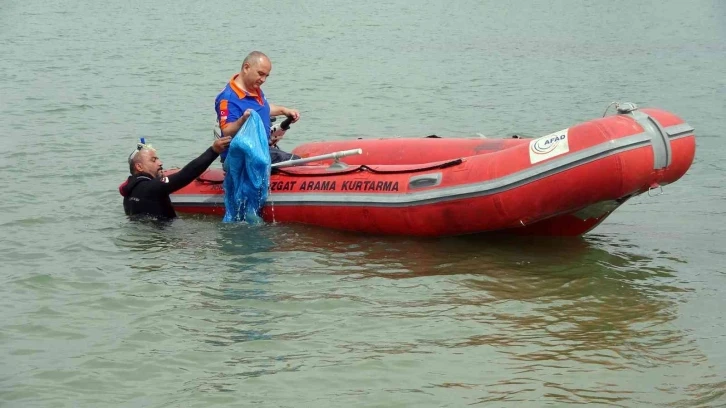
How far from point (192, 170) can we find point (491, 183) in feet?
7.43

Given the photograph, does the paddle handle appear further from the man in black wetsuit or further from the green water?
the man in black wetsuit

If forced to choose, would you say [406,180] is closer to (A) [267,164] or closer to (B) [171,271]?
(A) [267,164]

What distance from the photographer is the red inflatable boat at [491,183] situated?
6.69m

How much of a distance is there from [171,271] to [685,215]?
4.35 metres

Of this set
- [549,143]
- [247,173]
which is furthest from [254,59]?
[549,143]

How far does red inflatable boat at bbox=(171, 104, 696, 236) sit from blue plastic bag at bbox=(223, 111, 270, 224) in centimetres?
13

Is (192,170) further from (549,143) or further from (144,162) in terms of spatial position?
(549,143)

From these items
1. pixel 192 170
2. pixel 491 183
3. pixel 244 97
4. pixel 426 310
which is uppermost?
pixel 244 97

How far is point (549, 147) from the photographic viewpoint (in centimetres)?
687

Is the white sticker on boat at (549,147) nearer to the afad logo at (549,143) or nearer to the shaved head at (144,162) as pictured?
the afad logo at (549,143)

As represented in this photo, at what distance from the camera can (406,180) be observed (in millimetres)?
7484

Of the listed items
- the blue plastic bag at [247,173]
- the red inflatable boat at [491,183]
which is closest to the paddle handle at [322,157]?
the red inflatable boat at [491,183]

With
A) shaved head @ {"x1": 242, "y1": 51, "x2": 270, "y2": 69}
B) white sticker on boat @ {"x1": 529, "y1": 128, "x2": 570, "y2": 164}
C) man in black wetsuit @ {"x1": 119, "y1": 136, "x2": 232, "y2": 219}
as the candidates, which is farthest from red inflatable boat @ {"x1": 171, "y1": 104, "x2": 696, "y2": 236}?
shaved head @ {"x1": 242, "y1": 51, "x2": 270, "y2": 69}

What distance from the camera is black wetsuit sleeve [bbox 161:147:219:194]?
25.4 ft
